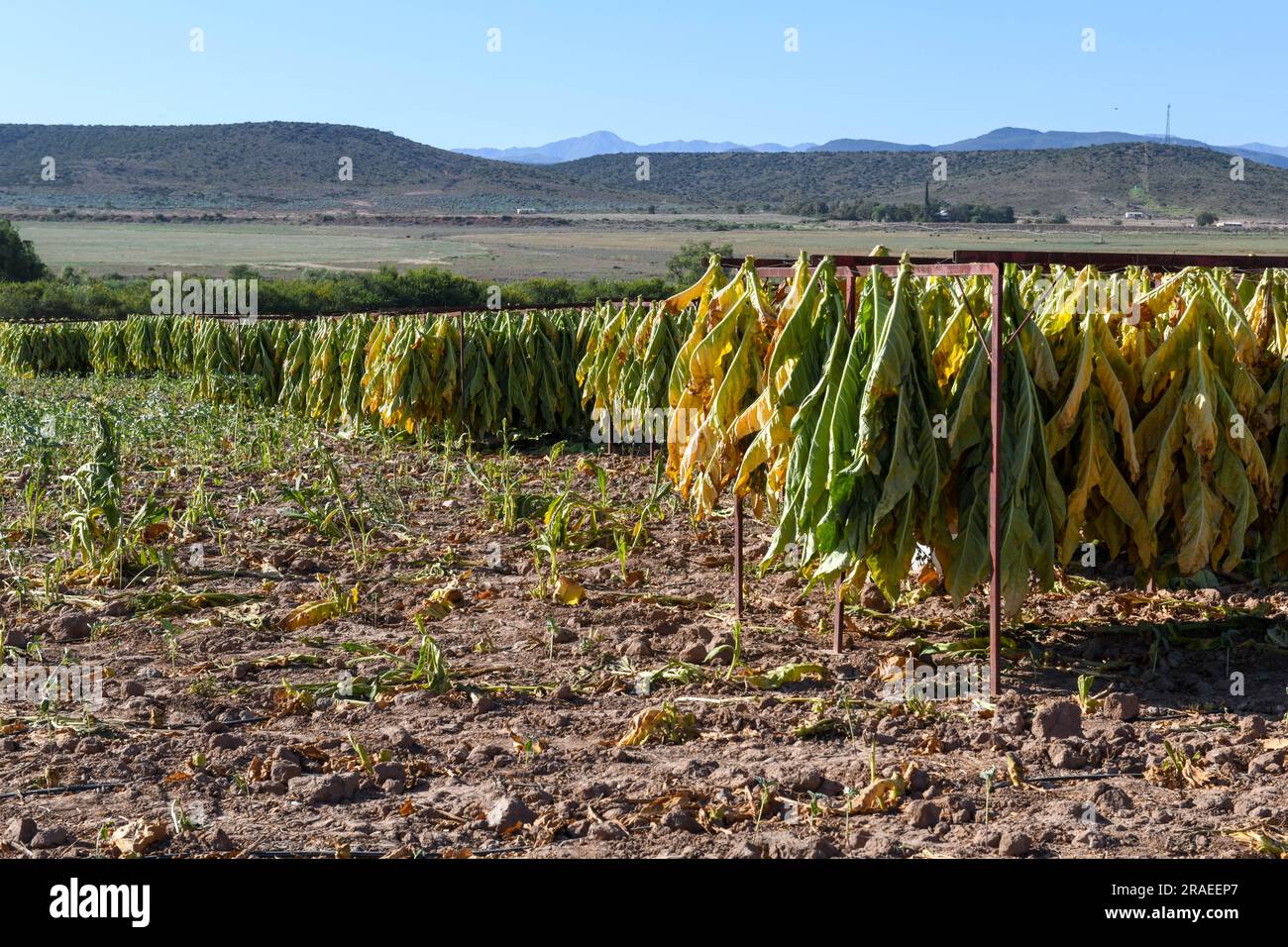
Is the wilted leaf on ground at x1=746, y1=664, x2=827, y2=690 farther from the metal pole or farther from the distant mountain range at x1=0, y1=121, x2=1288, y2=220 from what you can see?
the distant mountain range at x1=0, y1=121, x2=1288, y2=220

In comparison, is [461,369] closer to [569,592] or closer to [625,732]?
[569,592]

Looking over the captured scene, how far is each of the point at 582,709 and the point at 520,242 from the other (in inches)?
3458

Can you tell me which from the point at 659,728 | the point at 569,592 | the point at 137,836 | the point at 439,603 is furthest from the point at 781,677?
the point at 137,836

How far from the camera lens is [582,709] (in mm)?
5176

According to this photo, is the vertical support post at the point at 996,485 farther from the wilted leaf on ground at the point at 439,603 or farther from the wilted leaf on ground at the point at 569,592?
the wilted leaf on ground at the point at 439,603

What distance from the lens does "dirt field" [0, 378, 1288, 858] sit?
391 centimetres

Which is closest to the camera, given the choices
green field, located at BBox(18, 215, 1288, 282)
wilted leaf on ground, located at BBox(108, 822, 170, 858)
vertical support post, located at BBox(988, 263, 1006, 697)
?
wilted leaf on ground, located at BBox(108, 822, 170, 858)

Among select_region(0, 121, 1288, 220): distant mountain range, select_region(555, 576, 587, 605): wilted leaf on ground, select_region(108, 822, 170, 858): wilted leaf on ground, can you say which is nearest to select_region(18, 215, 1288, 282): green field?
select_region(0, 121, 1288, 220): distant mountain range

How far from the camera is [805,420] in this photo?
5426 mm

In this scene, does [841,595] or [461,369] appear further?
[461,369]

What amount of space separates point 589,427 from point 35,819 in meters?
11.4

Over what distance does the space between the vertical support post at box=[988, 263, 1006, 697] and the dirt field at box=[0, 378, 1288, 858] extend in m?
0.25
